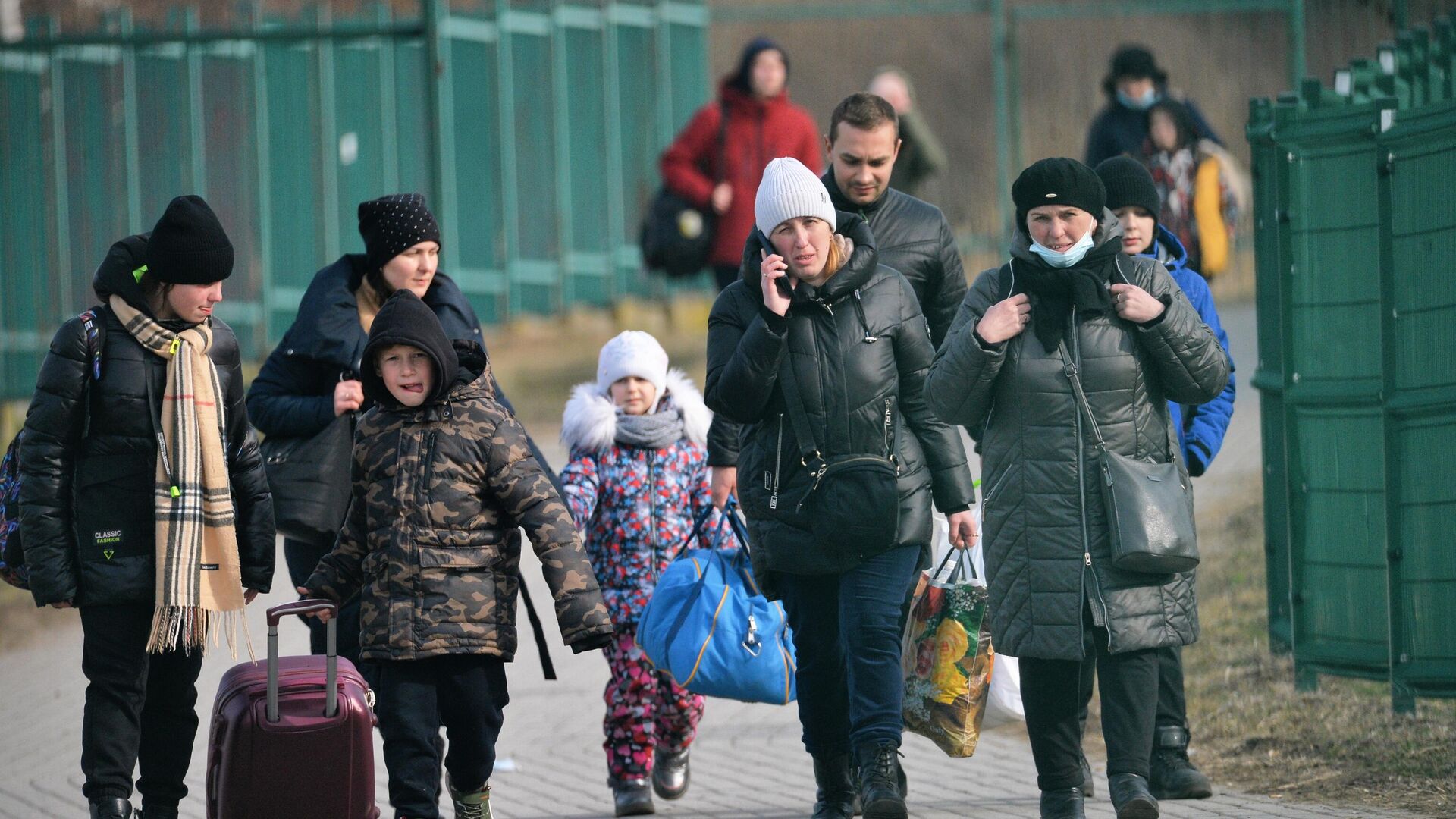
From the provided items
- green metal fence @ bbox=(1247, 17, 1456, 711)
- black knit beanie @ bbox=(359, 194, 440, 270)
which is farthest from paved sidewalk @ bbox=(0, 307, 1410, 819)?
black knit beanie @ bbox=(359, 194, 440, 270)

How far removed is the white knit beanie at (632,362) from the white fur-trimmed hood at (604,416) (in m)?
0.05

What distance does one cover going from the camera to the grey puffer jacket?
5344 mm

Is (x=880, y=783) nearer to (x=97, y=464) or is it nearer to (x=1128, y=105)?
(x=97, y=464)

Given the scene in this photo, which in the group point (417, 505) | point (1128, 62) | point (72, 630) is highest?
point (1128, 62)

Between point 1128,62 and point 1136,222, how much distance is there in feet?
11.7

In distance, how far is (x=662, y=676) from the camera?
6727 mm

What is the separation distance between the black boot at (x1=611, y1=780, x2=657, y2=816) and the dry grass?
69.0 inches

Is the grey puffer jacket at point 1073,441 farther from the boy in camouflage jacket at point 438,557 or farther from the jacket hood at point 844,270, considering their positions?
the boy in camouflage jacket at point 438,557

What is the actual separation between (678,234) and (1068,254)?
6004mm

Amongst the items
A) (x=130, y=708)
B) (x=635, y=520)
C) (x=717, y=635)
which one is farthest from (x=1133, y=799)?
(x=130, y=708)

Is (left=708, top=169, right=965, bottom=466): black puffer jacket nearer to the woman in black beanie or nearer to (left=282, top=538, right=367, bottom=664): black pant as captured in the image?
the woman in black beanie

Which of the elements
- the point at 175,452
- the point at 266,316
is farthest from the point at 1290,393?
the point at 266,316

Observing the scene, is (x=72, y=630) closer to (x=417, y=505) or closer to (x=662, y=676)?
(x=662, y=676)

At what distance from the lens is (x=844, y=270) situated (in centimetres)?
580
